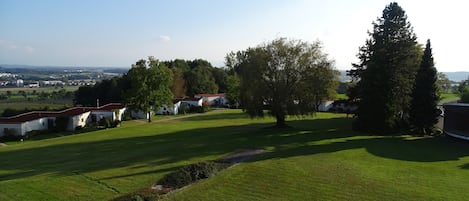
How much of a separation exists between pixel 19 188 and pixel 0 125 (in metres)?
28.4

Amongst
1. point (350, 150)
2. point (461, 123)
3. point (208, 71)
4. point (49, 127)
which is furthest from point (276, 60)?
Result: point (208, 71)

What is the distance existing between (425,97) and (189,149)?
21104 mm

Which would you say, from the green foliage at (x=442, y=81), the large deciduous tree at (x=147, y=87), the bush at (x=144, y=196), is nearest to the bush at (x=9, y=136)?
the large deciduous tree at (x=147, y=87)

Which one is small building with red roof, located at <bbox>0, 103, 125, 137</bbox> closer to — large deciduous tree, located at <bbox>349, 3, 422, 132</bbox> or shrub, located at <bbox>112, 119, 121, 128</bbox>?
shrub, located at <bbox>112, 119, 121, 128</bbox>

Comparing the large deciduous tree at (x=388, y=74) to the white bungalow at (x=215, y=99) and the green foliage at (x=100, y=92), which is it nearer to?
the white bungalow at (x=215, y=99)

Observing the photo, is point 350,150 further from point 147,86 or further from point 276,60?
point 147,86

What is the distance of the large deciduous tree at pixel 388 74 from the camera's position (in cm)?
3481

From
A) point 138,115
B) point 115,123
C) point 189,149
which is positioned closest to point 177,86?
point 138,115

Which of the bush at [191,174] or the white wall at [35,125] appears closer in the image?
the bush at [191,174]

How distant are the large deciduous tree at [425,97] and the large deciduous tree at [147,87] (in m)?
29.7

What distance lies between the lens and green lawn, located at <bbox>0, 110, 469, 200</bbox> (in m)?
17.4

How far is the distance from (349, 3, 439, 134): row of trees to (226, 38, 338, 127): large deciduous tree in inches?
136

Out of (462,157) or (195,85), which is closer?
(462,157)

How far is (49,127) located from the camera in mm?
46656
